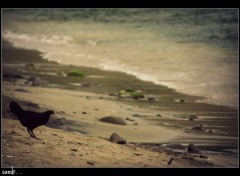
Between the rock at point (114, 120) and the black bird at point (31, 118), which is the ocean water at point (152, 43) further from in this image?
the black bird at point (31, 118)

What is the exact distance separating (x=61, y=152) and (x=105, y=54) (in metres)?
13.8

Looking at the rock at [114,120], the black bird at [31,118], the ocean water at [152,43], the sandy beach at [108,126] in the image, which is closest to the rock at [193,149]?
the sandy beach at [108,126]

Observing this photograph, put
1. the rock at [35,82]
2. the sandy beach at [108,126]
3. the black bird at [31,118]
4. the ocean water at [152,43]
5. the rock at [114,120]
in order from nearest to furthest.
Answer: the sandy beach at [108,126] < the black bird at [31,118] < the rock at [114,120] < the rock at [35,82] < the ocean water at [152,43]

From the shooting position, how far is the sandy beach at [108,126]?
622 cm

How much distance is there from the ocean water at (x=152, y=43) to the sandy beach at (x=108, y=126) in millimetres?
1074

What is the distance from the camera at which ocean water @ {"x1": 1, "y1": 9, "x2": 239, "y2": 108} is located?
576 inches

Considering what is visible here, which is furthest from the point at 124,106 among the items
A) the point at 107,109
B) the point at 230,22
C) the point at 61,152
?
the point at 230,22

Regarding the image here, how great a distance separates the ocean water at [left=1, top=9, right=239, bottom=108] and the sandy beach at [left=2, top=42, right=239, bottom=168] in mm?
1074

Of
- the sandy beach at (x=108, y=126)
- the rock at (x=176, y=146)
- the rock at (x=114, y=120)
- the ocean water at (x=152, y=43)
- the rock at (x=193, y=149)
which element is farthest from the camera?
the ocean water at (x=152, y=43)

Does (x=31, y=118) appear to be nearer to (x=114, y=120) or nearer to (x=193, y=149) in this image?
(x=193, y=149)

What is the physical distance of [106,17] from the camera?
30625 millimetres

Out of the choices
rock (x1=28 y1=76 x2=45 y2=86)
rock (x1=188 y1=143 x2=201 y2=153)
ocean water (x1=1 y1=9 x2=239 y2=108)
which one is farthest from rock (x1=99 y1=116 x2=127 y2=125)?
rock (x1=28 y1=76 x2=45 y2=86)

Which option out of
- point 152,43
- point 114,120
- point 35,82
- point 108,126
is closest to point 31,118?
point 108,126
